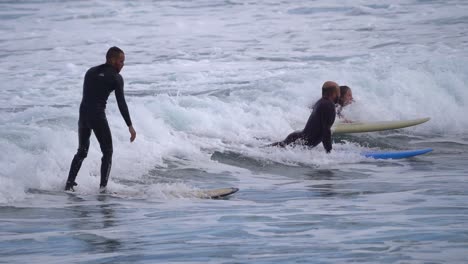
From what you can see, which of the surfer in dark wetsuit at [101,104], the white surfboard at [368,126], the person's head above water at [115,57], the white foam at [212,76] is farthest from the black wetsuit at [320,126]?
the person's head above water at [115,57]

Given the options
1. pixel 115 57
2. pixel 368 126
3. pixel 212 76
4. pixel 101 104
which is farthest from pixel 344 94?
pixel 212 76

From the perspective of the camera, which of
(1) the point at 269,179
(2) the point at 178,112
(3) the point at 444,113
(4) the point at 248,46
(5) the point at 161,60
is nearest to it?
(1) the point at 269,179

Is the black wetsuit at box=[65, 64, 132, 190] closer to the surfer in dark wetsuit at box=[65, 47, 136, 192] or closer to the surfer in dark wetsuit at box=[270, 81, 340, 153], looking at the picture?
the surfer in dark wetsuit at box=[65, 47, 136, 192]

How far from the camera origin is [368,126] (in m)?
16.3

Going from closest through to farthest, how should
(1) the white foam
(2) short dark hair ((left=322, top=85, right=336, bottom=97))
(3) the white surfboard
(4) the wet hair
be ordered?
(2) short dark hair ((left=322, top=85, right=336, bottom=97))
(1) the white foam
(4) the wet hair
(3) the white surfboard

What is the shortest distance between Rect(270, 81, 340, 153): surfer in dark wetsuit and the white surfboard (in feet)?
6.44

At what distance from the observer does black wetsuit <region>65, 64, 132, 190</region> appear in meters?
10.8

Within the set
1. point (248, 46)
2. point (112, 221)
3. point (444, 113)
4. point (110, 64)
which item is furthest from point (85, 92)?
point (248, 46)

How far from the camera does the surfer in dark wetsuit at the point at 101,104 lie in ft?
35.3

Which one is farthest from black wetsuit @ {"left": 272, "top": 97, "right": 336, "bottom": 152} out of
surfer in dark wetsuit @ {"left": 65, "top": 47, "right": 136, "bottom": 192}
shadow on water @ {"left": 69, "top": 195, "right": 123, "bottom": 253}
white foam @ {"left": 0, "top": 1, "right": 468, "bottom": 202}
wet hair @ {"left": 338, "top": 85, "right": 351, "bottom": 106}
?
shadow on water @ {"left": 69, "top": 195, "right": 123, "bottom": 253}

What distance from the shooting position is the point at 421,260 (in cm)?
727

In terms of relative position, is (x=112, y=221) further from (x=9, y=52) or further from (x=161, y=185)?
(x=9, y=52)

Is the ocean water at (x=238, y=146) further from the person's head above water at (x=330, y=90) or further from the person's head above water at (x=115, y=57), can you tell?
the person's head above water at (x=115, y=57)

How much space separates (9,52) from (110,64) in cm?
1770
